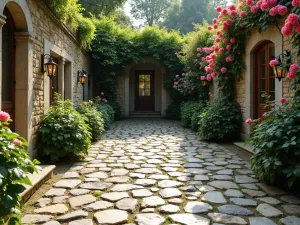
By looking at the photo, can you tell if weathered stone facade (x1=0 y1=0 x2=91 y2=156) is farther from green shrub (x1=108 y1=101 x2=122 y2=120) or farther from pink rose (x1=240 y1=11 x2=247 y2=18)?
green shrub (x1=108 y1=101 x2=122 y2=120)

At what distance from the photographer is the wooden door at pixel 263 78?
617 centimetres

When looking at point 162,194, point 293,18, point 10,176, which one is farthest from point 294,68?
point 10,176

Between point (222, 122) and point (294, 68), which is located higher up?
point (294, 68)

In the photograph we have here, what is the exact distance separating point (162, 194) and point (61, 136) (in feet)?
7.89

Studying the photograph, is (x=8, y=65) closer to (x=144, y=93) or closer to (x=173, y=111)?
(x=173, y=111)

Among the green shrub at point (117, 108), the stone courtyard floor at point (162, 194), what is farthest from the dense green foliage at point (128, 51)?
the stone courtyard floor at point (162, 194)

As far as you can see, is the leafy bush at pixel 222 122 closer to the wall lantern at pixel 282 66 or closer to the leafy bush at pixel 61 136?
the wall lantern at pixel 282 66

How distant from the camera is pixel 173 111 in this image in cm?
1412

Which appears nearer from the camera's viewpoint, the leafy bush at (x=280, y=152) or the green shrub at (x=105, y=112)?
the leafy bush at (x=280, y=152)

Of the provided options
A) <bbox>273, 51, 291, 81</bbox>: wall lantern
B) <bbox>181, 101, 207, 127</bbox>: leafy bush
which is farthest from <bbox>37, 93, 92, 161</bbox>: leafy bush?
<bbox>181, 101, 207, 127</bbox>: leafy bush

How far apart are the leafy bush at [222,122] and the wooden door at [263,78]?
65 cm

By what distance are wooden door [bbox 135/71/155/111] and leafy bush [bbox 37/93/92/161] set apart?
1181cm

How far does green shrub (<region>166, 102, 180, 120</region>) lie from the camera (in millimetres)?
14051

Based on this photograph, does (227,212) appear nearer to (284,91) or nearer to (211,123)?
(284,91)
